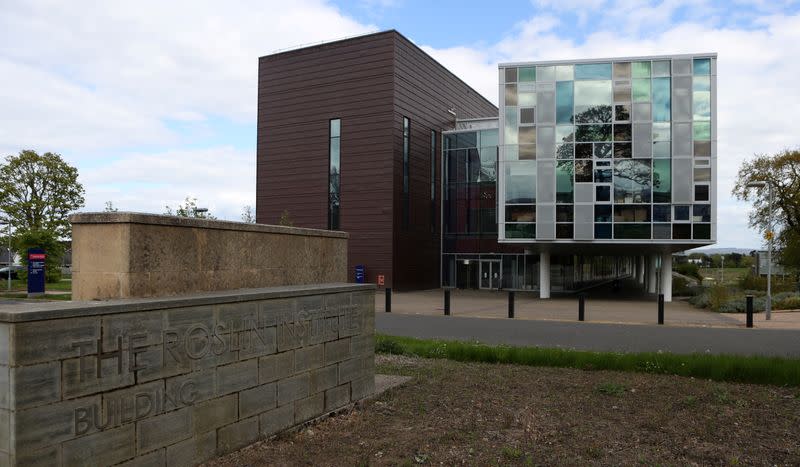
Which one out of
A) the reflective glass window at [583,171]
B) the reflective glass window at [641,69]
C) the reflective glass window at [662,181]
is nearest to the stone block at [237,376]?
the reflective glass window at [583,171]

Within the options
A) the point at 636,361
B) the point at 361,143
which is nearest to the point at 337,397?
the point at 636,361

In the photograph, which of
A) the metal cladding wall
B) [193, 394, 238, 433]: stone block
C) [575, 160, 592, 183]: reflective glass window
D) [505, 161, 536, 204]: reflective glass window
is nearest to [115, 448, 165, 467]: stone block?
[193, 394, 238, 433]: stone block

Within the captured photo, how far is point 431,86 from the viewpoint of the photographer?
135 ft

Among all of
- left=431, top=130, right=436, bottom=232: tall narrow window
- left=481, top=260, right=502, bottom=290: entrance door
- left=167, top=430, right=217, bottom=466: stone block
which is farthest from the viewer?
left=431, top=130, right=436, bottom=232: tall narrow window

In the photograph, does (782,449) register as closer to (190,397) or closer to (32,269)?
(190,397)

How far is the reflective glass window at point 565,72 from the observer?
30.0 metres

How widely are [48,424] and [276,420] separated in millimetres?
2425

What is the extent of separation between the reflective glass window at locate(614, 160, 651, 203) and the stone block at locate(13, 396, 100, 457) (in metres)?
28.1

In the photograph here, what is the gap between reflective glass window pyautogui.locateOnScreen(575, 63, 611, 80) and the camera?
29609 mm

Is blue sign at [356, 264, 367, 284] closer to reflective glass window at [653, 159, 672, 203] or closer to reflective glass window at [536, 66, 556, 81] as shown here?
reflective glass window at [536, 66, 556, 81]

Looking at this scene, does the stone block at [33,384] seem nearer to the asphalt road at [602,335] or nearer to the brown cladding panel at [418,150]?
the asphalt road at [602,335]

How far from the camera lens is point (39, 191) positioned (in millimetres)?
44125

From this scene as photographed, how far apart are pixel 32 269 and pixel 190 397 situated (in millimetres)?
27832

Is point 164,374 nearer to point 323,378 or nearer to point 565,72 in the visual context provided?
point 323,378
